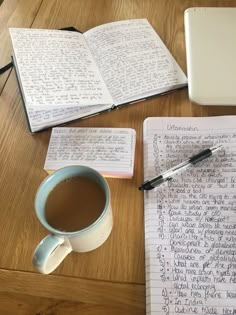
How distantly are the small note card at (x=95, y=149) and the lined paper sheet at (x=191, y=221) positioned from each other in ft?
0.12

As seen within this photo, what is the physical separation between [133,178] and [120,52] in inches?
11.6

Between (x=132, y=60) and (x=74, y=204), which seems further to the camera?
(x=132, y=60)

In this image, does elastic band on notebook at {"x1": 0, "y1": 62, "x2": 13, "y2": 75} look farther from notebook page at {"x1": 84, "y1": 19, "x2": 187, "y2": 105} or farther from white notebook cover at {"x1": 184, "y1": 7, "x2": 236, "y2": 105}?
white notebook cover at {"x1": 184, "y1": 7, "x2": 236, "y2": 105}

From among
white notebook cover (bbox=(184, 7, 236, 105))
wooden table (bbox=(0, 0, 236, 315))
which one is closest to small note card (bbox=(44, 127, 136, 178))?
wooden table (bbox=(0, 0, 236, 315))

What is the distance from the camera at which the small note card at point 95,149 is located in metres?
0.54

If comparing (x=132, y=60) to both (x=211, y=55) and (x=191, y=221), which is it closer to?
(x=211, y=55)

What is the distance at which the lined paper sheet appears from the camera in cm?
42

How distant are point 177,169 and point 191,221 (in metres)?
0.09

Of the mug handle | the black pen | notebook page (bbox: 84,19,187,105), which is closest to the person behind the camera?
the mug handle

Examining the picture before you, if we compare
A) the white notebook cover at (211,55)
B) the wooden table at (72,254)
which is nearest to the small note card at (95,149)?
the wooden table at (72,254)

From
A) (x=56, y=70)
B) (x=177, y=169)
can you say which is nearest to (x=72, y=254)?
(x=177, y=169)

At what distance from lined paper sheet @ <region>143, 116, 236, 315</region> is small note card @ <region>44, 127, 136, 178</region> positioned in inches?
1.4

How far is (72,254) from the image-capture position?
0.48 meters

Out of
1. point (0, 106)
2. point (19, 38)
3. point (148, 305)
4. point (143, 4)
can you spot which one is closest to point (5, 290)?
point (148, 305)
